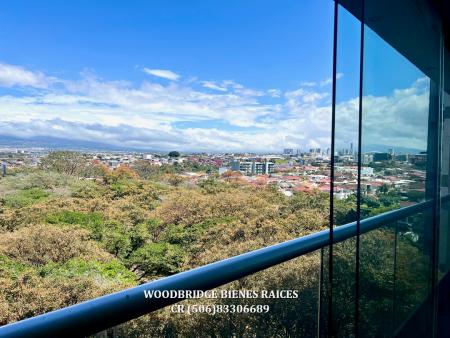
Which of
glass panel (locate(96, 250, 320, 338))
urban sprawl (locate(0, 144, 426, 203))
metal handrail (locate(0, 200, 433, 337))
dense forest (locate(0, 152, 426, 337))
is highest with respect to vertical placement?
urban sprawl (locate(0, 144, 426, 203))

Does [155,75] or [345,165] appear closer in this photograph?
[345,165]

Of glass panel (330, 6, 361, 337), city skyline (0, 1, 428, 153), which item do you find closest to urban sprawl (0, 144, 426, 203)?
glass panel (330, 6, 361, 337)

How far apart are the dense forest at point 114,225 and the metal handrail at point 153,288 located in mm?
5199

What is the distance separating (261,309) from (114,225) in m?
10.4

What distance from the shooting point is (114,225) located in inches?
428

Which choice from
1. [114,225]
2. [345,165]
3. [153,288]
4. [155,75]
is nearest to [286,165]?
[114,225]

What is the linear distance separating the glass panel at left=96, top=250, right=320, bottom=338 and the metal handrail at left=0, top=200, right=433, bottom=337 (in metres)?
0.09

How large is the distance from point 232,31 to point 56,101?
28.7ft

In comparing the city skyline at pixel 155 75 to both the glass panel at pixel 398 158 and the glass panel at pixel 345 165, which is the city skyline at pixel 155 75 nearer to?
the glass panel at pixel 398 158

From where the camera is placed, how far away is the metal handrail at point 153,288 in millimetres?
550

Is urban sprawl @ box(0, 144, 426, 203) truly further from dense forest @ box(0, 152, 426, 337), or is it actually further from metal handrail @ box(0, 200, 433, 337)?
dense forest @ box(0, 152, 426, 337)

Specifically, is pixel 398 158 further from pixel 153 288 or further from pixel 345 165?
pixel 153 288

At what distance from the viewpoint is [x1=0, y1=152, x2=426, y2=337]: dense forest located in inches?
332

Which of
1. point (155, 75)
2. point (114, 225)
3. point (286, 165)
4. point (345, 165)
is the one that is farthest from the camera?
point (155, 75)
